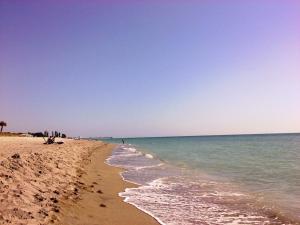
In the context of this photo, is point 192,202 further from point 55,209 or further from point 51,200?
point 55,209

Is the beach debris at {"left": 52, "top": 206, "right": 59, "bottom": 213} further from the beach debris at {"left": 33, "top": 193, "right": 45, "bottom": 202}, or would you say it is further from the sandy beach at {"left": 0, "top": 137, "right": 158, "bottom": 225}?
the beach debris at {"left": 33, "top": 193, "right": 45, "bottom": 202}

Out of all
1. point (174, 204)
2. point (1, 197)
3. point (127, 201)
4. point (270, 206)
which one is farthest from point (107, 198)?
point (270, 206)

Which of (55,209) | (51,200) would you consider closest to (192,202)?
(51,200)

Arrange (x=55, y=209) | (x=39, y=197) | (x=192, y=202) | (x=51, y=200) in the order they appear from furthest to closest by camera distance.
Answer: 1. (x=192, y=202)
2. (x=51, y=200)
3. (x=39, y=197)
4. (x=55, y=209)

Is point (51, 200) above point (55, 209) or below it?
above

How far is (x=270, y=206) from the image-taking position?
1312 cm

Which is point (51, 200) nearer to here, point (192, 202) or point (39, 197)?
point (39, 197)

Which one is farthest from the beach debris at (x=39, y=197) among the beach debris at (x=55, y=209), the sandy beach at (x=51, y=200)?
the beach debris at (x=55, y=209)

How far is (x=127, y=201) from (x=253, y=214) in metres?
4.63

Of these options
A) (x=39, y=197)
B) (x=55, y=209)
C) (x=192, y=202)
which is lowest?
(x=192, y=202)

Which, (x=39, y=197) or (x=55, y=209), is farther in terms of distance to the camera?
(x=39, y=197)

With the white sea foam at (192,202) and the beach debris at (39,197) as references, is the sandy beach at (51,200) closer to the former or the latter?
the beach debris at (39,197)

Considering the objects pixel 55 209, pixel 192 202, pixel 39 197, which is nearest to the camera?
pixel 55 209

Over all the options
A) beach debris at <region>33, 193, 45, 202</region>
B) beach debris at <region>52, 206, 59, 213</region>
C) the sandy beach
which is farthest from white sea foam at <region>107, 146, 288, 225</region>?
beach debris at <region>33, 193, 45, 202</region>
